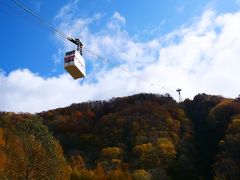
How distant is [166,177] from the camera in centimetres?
8512

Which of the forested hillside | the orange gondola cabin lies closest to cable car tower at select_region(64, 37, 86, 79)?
the orange gondola cabin

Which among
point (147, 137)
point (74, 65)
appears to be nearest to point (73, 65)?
point (74, 65)

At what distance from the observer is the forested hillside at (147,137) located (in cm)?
8700

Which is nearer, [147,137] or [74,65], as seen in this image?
[74,65]

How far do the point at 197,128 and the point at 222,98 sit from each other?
734 inches

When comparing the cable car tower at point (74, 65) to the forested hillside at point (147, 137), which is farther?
the forested hillside at point (147, 137)

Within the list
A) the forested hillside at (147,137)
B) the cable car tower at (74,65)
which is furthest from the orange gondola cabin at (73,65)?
the forested hillside at (147,137)

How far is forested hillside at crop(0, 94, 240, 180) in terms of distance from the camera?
87000mm

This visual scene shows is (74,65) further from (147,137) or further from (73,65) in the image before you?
(147,137)

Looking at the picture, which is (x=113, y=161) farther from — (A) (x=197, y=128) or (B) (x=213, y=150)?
(A) (x=197, y=128)

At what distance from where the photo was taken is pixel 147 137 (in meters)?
102

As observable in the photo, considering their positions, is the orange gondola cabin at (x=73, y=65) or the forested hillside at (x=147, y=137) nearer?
the orange gondola cabin at (x=73, y=65)

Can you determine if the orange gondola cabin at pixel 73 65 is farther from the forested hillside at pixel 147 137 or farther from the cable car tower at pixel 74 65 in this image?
the forested hillside at pixel 147 137

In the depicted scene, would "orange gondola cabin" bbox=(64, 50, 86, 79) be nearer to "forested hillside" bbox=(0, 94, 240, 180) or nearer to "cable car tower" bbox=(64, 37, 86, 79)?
"cable car tower" bbox=(64, 37, 86, 79)
